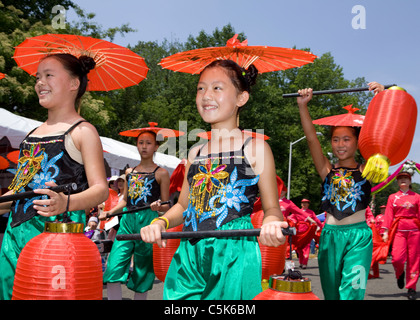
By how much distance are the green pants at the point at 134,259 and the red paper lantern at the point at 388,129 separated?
347 centimetres

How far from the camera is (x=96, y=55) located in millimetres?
3531

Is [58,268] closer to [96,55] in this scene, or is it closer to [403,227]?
[96,55]

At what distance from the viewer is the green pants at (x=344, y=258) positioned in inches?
168

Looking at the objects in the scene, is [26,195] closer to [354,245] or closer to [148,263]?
[354,245]

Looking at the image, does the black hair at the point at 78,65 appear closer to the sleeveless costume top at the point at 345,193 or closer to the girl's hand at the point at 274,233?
the girl's hand at the point at 274,233

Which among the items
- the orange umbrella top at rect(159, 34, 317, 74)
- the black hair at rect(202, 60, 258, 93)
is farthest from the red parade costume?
the black hair at rect(202, 60, 258, 93)

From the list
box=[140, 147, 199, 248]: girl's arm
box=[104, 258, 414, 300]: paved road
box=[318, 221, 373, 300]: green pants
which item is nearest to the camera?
box=[140, 147, 199, 248]: girl's arm

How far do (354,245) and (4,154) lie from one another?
27.5ft

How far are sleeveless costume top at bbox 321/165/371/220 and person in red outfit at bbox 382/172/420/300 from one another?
4740 mm

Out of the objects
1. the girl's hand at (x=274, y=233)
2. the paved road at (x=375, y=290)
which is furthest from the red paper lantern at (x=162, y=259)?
the girl's hand at (x=274, y=233)

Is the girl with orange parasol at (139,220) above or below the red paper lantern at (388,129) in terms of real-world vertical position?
→ below

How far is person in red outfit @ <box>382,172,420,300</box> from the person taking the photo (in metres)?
9.04

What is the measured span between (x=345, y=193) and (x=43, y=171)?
3059mm

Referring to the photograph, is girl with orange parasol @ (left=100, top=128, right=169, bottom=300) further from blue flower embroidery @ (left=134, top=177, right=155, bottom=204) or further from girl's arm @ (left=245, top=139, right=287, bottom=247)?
girl's arm @ (left=245, top=139, right=287, bottom=247)
